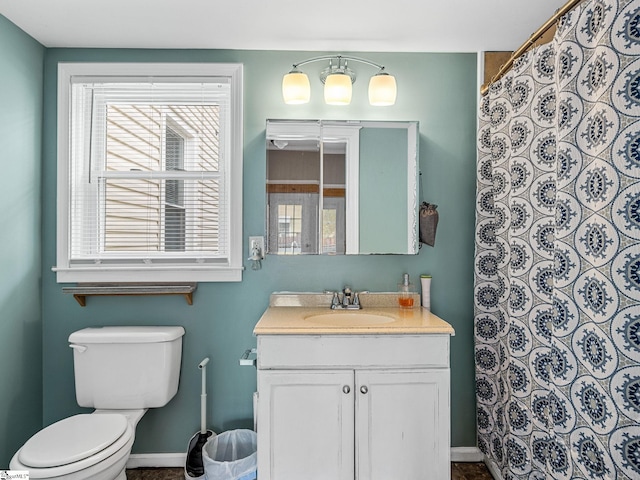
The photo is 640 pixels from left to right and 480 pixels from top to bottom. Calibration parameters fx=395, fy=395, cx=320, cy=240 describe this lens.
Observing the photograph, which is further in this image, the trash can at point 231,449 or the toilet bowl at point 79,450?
the trash can at point 231,449

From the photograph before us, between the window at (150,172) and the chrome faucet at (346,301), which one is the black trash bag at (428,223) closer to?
the chrome faucet at (346,301)

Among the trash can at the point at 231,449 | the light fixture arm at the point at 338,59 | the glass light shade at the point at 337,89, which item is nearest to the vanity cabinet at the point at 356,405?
the trash can at the point at 231,449

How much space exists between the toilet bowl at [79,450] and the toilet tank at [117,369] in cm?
21

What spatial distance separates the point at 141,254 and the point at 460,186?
5.99ft

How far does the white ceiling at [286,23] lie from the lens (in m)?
1.77

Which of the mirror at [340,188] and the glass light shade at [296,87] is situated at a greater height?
the glass light shade at [296,87]

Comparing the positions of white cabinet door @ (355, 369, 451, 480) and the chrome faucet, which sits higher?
the chrome faucet

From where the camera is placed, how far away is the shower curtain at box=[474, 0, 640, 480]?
3.49 feet

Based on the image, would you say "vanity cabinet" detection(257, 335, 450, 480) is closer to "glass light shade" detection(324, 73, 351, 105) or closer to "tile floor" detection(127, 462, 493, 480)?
"tile floor" detection(127, 462, 493, 480)

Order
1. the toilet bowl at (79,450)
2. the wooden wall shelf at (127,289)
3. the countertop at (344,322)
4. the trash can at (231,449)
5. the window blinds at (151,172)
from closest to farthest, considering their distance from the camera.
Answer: the toilet bowl at (79,450)
the countertop at (344,322)
the trash can at (231,449)
the wooden wall shelf at (127,289)
the window blinds at (151,172)

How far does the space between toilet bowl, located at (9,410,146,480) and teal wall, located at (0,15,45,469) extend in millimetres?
492

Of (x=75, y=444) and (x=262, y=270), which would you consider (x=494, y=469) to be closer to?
(x=262, y=270)

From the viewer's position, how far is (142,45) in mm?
2146

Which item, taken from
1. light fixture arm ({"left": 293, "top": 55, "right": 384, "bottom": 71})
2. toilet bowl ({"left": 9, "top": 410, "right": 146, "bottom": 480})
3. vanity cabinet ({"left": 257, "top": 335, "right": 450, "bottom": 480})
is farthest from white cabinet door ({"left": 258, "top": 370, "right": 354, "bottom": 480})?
light fixture arm ({"left": 293, "top": 55, "right": 384, "bottom": 71})
